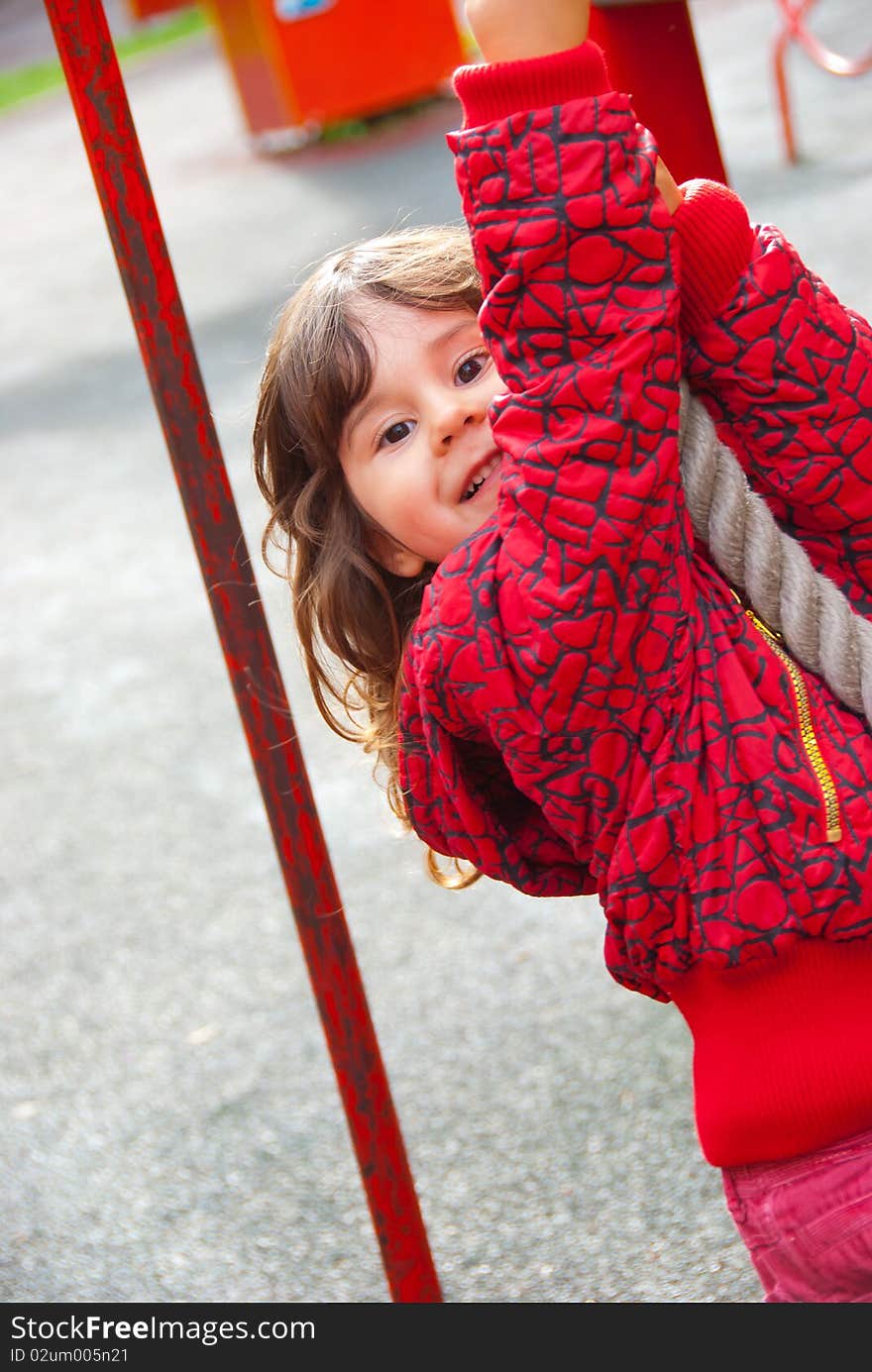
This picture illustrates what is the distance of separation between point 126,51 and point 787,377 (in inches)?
629

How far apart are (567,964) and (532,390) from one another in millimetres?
1725

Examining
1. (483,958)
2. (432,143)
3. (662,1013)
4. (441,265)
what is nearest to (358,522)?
(441,265)

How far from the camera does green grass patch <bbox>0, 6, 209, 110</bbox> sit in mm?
15492

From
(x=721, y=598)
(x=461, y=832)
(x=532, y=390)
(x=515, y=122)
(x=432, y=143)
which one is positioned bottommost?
(x=432, y=143)

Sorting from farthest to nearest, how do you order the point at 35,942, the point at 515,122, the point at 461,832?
the point at 35,942
the point at 461,832
the point at 515,122

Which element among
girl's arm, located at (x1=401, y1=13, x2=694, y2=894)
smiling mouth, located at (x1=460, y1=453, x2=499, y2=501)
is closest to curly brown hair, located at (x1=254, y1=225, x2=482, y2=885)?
smiling mouth, located at (x1=460, y1=453, x2=499, y2=501)

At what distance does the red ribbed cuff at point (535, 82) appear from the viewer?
1.16 meters

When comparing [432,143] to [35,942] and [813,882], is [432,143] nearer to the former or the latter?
[35,942]

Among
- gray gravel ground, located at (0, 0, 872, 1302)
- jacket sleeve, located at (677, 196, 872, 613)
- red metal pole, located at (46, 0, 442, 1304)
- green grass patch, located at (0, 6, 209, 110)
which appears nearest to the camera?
jacket sleeve, located at (677, 196, 872, 613)

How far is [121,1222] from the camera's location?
2.43 m

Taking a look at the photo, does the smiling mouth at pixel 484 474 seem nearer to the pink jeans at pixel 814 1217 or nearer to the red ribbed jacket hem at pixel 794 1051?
the red ribbed jacket hem at pixel 794 1051

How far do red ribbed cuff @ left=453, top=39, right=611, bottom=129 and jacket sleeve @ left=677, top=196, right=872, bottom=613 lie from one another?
0.14 meters

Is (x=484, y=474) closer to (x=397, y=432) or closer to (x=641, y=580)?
(x=397, y=432)

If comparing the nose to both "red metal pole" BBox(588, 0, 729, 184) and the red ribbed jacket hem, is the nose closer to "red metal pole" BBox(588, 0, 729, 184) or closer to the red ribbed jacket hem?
the red ribbed jacket hem
